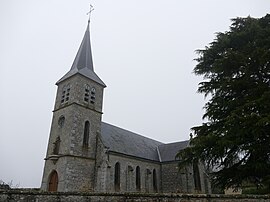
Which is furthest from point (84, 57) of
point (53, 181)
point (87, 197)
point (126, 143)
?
point (87, 197)

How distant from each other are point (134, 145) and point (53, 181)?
32.9 feet

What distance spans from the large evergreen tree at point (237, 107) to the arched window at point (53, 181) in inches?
472

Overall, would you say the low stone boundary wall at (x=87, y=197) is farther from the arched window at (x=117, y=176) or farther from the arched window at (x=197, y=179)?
the arched window at (x=197, y=179)

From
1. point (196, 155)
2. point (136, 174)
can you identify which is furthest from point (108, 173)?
point (196, 155)

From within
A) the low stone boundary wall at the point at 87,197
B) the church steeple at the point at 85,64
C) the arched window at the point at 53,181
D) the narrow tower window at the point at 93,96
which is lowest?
the low stone boundary wall at the point at 87,197

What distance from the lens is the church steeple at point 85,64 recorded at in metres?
22.4

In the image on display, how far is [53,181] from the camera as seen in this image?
18.4m

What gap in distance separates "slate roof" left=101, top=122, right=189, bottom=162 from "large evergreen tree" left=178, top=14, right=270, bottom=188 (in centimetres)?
1163

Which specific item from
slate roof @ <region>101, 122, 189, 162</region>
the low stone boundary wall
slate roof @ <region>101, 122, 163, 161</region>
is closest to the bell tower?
slate roof @ <region>101, 122, 163, 161</region>

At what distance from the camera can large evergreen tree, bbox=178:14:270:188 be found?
360 inches

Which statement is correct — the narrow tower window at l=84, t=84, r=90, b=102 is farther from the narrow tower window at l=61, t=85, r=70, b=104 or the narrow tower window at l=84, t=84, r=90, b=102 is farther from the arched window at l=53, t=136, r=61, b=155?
the arched window at l=53, t=136, r=61, b=155

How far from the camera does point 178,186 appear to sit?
2445cm

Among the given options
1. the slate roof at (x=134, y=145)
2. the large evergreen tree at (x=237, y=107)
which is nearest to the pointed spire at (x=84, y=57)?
the slate roof at (x=134, y=145)

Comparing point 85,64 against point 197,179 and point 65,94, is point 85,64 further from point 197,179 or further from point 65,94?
point 197,179
